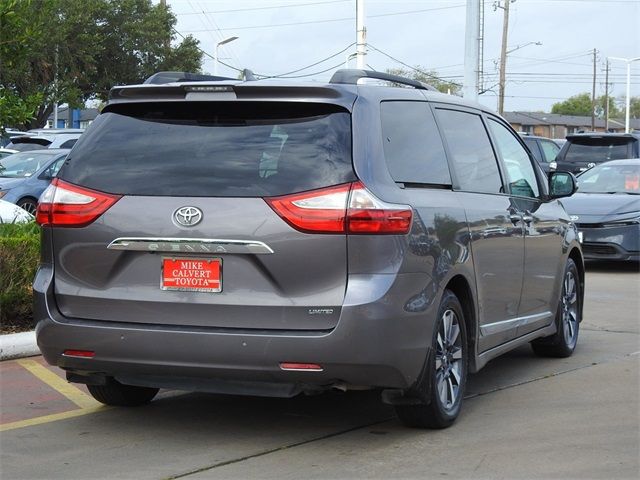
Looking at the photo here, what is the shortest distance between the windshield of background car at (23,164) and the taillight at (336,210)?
14.9 metres

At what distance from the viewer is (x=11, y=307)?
853 cm

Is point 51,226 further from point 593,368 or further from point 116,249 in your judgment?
point 593,368

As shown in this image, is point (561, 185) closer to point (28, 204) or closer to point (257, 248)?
point (257, 248)

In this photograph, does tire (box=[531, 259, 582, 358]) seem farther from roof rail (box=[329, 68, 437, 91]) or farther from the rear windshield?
the rear windshield

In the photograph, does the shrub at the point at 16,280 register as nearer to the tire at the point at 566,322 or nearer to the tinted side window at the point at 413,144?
the tinted side window at the point at 413,144

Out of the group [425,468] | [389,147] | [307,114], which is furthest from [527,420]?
[307,114]

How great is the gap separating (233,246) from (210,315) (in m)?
0.36

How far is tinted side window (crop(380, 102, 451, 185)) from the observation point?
5555 mm

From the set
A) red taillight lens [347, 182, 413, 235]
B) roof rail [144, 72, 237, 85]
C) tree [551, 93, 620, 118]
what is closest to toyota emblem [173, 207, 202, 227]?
red taillight lens [347, 182, 413, 235]

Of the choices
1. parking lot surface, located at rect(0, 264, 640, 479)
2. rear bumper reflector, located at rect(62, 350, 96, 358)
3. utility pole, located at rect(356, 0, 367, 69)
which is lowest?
parking lot surface, located at rect(0, 264, 640, 479)

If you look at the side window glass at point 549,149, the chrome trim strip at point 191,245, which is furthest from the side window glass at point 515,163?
the side window glass at point 549,149

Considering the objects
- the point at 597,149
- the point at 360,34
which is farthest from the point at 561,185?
the point at 360,34

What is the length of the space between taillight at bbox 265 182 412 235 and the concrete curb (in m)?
3.52

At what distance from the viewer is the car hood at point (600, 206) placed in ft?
46.6
